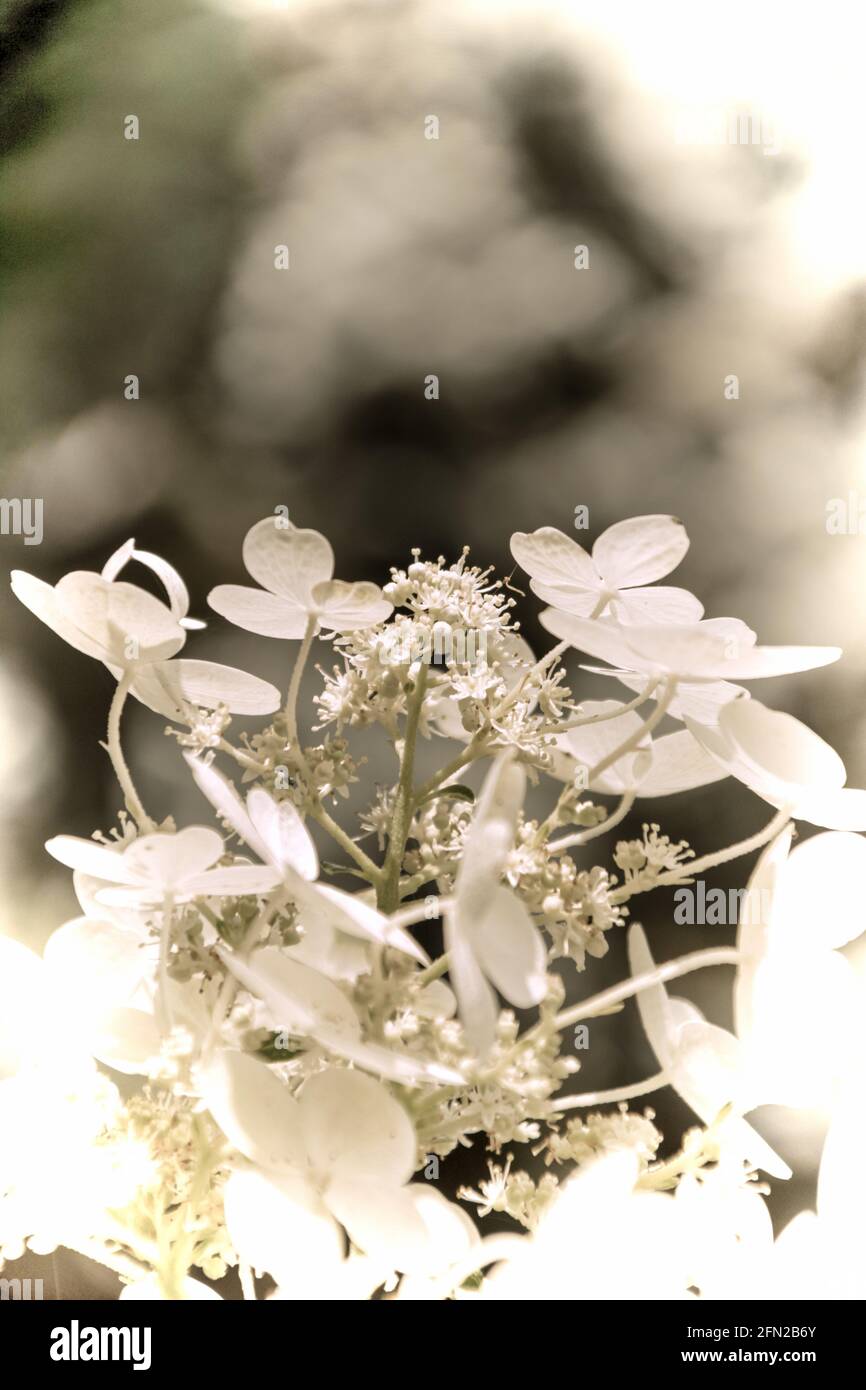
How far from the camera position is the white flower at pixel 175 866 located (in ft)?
1.50

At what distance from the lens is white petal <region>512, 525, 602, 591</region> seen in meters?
0.57

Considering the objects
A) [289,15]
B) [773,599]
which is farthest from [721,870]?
[289,15]

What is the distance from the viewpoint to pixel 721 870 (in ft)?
2.33

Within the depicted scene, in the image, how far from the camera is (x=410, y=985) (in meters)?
0.48

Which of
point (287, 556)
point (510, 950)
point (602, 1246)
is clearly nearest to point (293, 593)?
point (287, 556)

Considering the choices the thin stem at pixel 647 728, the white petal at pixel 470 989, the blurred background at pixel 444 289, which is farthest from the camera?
the blurred background at pixel 444 289

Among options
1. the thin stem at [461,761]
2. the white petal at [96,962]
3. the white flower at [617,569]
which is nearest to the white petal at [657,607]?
the white flower at [617,569]

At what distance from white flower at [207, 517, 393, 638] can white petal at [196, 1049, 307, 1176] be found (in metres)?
0.22

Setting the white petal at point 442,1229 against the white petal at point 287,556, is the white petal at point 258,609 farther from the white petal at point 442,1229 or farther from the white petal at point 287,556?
the white petal at point 442,1229

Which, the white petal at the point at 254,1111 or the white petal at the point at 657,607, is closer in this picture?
the white petal at the point at 254,1111

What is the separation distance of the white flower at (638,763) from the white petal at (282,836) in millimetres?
150

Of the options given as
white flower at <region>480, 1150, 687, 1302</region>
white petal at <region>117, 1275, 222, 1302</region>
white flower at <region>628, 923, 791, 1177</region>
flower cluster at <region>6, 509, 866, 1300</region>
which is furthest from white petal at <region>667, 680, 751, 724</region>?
white petal at <region>117, 1275, 222, 1302</region>

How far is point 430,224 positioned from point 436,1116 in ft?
1.93
